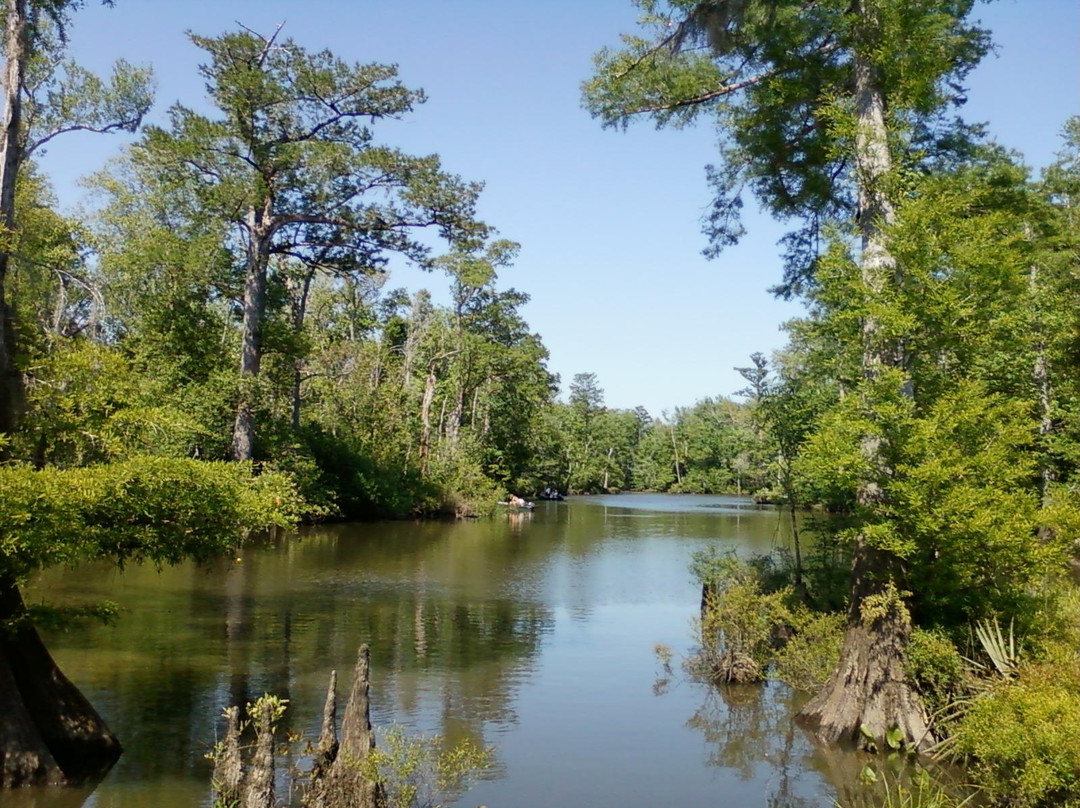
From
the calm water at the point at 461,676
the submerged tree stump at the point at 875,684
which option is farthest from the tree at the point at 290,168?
the submerged tree stump at the point at 875,684

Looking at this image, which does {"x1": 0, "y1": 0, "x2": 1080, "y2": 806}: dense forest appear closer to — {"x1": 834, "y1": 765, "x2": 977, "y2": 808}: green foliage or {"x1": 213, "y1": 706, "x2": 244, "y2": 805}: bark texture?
{"x1": 834, "y1": 765, "x2": 977, "y2": 808}: green foliage

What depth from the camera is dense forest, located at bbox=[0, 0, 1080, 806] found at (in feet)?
27.7

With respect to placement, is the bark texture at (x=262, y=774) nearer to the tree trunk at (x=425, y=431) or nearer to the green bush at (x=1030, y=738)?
the green bush at (x=1030, y=738)

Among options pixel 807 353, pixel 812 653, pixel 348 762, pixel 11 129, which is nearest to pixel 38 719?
pixel 348 762

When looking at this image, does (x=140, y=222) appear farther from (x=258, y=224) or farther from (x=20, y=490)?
(x=20, y=490)

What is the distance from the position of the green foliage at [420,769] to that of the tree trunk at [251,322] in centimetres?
1882

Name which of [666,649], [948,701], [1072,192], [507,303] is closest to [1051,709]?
[948,701]

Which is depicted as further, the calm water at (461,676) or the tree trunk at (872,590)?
the tree trunk at (872,590)

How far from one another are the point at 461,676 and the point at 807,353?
826 cm

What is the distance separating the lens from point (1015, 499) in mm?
10062

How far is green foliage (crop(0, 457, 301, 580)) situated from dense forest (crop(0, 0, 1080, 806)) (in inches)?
1.2

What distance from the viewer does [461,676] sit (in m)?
13.2

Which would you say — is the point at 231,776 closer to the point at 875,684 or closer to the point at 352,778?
the point at 352,778

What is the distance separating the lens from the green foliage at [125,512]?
23.0 ft
